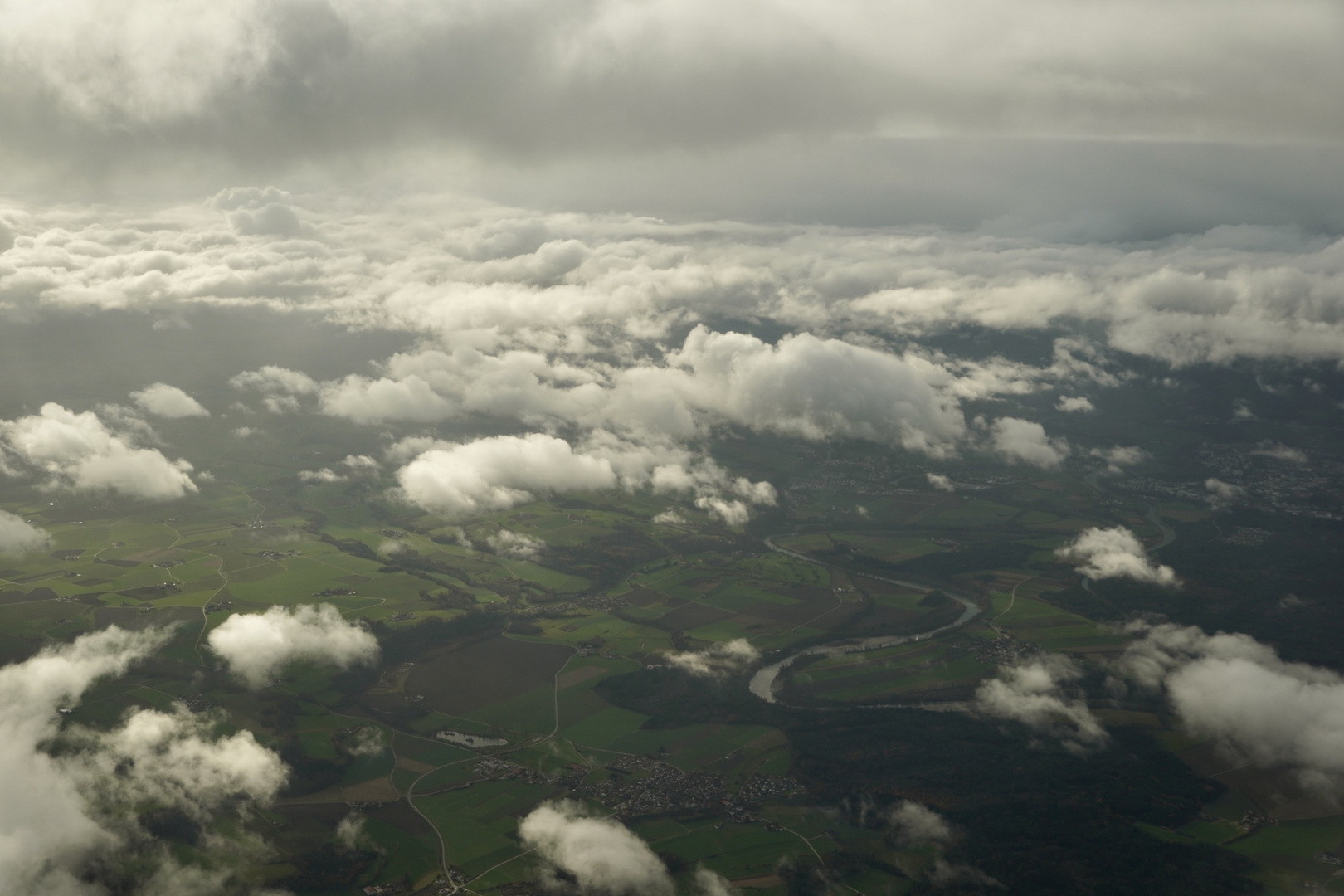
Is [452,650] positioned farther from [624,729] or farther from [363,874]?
[363,874]

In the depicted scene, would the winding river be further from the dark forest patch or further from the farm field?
the dark forest patch

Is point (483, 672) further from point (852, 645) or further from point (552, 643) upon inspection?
point (852, 645)

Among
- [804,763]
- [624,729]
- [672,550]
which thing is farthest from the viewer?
[672,550]

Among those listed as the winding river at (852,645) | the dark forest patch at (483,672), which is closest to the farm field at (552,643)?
the dark forest patch at (483,672)

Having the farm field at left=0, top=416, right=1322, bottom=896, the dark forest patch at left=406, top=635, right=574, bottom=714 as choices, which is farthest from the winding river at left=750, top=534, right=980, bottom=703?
the dark forest patch at left=406, top=635, right=574, bottom=714

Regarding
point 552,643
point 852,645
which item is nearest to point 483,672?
point 552,643

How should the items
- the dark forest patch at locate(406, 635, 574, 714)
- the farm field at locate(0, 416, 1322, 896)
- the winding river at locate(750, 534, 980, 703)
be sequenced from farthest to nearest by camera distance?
the winding river at locate(750, 534, 980, 703)
the dark forest patch at locate(406, 635, 574, 714)
the farm field at locate(0, 416, 1322, 896)

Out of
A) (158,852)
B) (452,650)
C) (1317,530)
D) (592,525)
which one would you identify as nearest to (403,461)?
(592,525)

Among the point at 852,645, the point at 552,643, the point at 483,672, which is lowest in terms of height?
the point at 852,645

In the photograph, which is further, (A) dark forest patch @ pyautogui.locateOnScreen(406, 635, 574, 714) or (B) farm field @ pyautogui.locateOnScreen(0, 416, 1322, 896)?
(A) dark forest patch @ pyautogui.locateOnScreen(406, 635, 574, 714)

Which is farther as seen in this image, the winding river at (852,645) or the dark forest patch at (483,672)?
the winding river at (852,645)

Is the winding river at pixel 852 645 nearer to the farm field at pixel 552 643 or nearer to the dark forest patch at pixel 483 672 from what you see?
the farm field at pixel 552 643
